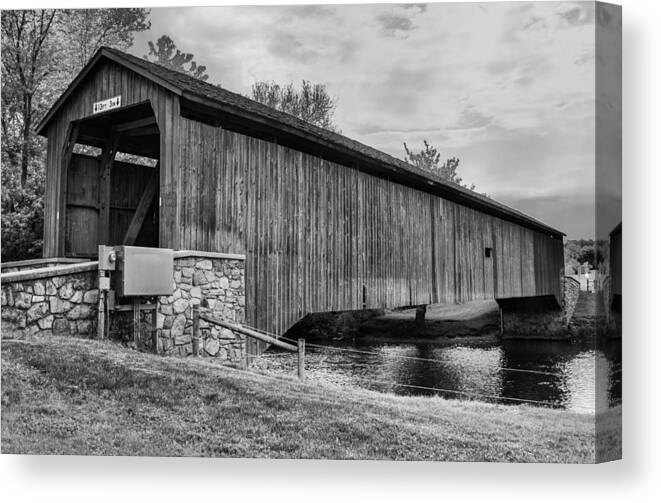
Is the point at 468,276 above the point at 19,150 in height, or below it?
below

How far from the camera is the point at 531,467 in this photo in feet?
18.0

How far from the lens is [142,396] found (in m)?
5.51

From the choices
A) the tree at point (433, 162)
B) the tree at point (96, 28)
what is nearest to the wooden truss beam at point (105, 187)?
the tree at point (96, 28)

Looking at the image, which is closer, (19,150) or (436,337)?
(19,150)

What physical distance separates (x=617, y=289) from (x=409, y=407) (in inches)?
99.1

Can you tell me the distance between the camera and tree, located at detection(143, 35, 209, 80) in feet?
21.2

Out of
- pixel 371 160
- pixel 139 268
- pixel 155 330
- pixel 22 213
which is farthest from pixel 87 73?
pixel 371 160

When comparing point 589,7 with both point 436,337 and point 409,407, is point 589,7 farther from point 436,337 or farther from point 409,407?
point 436,337

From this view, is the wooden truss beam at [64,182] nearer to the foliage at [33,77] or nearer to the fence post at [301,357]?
the foliage at [33,77]

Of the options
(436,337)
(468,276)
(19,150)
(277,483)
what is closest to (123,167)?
(19,150)

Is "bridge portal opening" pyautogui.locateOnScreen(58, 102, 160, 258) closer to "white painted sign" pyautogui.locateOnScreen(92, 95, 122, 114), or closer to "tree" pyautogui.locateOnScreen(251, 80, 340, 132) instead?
"white painted sign" pyautogui.locateOnScreen(92, 95, 122, 114)

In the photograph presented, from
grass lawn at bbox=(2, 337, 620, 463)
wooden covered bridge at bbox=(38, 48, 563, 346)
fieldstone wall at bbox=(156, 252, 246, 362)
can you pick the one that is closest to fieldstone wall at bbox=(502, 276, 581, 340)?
wooden covered bridge at bbox=(38, 48, 563, 346)

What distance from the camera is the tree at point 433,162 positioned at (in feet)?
24.0

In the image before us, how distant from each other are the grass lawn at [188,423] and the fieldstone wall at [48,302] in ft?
0.47
